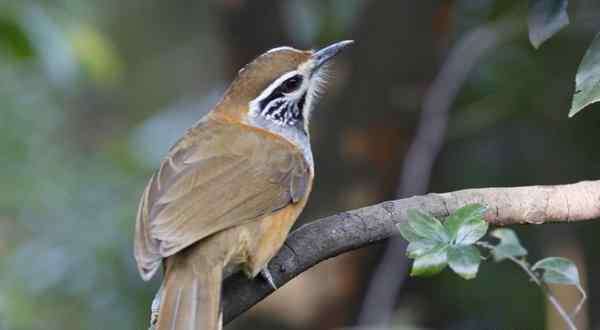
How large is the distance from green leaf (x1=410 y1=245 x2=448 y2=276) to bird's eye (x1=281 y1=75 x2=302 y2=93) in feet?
5.29

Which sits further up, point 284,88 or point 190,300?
point 284,88

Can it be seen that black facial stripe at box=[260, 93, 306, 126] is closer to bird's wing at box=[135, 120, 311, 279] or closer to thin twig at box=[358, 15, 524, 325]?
bird's wing at box=[135, 120, 311, 279]

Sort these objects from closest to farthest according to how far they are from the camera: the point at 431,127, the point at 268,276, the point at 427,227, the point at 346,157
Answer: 1. the point at 427,227
2. the point at 268,276
3. the point at 431,127
4. the point at 346,157

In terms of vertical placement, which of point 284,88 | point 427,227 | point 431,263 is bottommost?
point 431,263

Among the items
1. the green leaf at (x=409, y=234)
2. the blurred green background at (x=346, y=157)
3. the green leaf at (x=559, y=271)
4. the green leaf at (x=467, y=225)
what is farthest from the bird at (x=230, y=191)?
the blurred green background at (x=346, y=157)

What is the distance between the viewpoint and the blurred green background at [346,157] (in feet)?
17.5

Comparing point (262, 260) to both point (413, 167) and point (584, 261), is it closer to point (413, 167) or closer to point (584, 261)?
point (413, 167)

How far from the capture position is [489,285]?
5.43 meters

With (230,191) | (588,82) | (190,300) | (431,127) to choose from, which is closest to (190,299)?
(190,300)

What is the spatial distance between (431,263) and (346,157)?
2895 millimetres

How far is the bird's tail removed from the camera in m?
3.11

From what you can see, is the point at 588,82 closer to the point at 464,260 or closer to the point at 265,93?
the point at 464,260

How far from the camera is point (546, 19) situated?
121 inches

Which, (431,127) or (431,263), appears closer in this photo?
(431,263)
